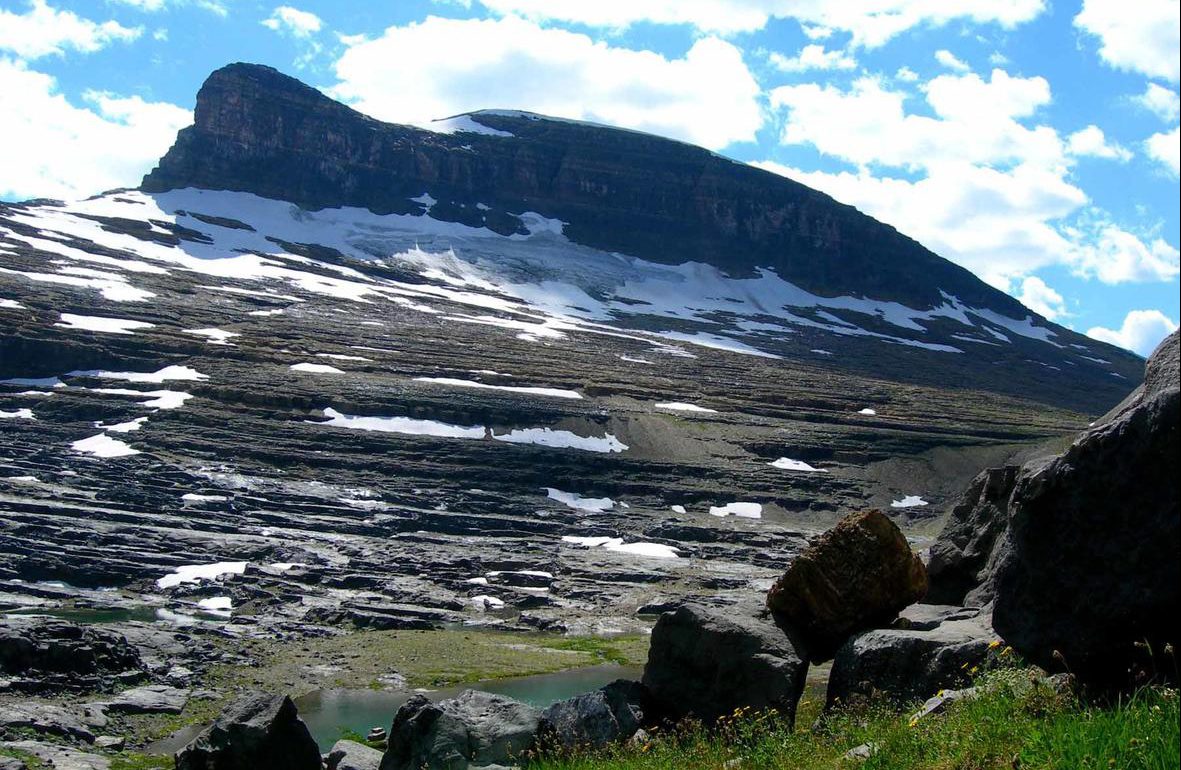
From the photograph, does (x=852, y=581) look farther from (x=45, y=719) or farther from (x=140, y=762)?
(x=45, y=719)

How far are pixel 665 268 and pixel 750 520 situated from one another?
108381 millimetres

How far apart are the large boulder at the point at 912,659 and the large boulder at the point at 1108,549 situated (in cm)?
354

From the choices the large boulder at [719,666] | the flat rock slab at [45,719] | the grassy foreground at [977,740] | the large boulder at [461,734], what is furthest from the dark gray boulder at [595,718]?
the flat rock slab at [45,719]

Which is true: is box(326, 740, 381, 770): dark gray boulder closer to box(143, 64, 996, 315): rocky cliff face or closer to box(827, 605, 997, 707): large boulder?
box(827, 605, 997, 707): large boulder

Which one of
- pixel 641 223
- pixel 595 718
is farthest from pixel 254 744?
pixel 641 223

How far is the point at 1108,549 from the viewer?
820 cm

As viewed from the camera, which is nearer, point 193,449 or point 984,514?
point 984,514

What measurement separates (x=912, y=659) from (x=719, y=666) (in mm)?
3400

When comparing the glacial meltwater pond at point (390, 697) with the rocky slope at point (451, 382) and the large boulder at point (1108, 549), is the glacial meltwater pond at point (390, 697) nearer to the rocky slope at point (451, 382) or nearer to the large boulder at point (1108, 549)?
the rocky slope at point (451, 382)

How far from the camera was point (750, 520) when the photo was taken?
71938 millimetres

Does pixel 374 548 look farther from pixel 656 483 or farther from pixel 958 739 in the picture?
pixel 958 739

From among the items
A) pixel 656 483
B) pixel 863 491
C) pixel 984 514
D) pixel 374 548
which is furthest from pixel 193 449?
pixel 984 514

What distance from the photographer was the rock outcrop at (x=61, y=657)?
30.4m

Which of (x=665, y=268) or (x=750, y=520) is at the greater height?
(x=665, y=268)
